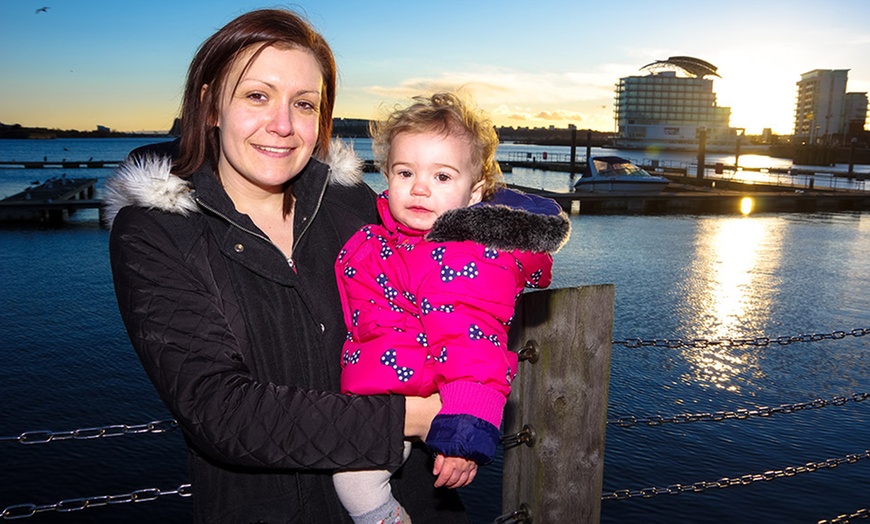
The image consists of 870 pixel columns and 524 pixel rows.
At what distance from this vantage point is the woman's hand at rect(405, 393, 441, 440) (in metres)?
1.38

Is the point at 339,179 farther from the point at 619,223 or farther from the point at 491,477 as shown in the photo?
the point at 619,223

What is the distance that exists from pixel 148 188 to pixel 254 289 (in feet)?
1.02

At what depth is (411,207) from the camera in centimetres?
171

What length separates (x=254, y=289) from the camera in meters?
1.50

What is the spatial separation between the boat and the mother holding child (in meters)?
27.0

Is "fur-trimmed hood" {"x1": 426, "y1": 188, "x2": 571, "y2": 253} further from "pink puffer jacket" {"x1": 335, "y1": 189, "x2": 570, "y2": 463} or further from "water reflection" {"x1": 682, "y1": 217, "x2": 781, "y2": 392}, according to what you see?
"water reflection" {"x1": 682, "y1": 217, "x2": 781, "y2": 392}

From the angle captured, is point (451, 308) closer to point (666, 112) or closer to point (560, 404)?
point (560, 404)

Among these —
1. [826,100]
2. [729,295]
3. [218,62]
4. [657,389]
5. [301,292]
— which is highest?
[826,100]

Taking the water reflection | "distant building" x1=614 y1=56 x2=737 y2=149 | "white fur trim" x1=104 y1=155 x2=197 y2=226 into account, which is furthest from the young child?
"distant building" x1=614 y1=56 x2=737 y2=149

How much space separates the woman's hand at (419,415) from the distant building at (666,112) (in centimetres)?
11289

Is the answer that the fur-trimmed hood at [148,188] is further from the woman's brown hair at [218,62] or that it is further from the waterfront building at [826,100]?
the waterfront building at [826,100]

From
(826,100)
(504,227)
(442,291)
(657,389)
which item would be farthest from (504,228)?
(826,100)

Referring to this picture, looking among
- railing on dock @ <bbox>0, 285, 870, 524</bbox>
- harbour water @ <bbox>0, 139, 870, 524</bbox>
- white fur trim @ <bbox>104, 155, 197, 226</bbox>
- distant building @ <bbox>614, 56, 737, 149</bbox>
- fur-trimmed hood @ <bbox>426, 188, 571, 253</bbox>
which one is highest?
distant building @ <bbox>614, 56, 737, 149</bbox>

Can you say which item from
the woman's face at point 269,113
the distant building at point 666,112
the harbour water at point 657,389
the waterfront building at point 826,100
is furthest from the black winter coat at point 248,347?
the waterfront building at point 826,100
